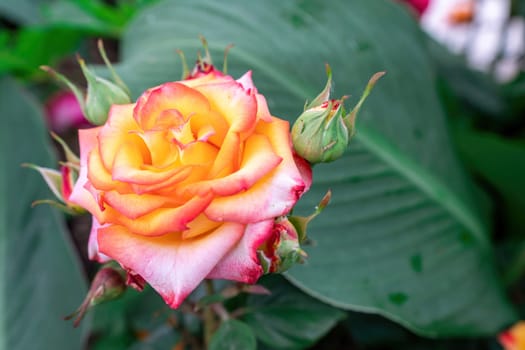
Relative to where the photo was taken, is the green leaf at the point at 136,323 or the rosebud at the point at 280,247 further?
the green leaf at the point at 136,323

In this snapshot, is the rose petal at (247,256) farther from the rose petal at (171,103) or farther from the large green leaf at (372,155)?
the large green leaf at (372,155)

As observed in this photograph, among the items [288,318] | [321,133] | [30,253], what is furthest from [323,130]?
[30,253]

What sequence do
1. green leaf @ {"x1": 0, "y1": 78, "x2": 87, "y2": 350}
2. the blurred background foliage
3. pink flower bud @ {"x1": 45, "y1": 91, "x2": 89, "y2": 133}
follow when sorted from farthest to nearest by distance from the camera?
pink flower bud @ {"x1": 45, "y1": 91, "x2": 89, "y2": 133} < green leaf @ {"x1": 0, "y1": 78, "x2": 87, "y2": 350} < the blurred background foliage

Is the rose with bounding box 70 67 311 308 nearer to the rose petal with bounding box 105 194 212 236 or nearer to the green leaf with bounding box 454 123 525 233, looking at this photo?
the rose petal with bounding box 105 194 212 236

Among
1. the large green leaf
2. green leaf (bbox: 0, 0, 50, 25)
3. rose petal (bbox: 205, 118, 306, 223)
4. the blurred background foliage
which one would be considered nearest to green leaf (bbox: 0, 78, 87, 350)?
the blurred background foliage

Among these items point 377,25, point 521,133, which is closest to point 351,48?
point 377,25

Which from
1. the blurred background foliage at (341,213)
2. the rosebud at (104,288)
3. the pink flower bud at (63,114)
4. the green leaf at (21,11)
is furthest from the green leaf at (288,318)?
the green leaf at (21,11)

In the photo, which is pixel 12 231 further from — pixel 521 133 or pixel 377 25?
pixel 521 133
